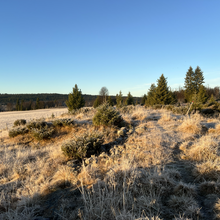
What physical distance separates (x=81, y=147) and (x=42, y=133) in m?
3.76

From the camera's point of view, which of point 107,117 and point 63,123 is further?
point 63,123

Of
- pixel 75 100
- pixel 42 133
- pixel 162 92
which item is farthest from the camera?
pixel 162 92

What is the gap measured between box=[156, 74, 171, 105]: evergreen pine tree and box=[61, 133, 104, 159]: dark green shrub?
74.8ft

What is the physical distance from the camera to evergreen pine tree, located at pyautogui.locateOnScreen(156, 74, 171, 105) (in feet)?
84.3

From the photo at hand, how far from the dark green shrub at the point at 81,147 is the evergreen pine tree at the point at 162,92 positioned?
2280 cm

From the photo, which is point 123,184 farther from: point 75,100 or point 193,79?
point 193,79

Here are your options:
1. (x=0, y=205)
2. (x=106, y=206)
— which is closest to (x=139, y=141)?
(x=106, y=206)

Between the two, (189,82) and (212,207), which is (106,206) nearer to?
(212,207)

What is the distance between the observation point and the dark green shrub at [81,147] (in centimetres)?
442

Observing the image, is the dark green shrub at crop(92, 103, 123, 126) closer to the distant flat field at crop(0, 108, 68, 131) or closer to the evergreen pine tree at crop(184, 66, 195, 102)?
the distant flat field at crop(0, 108, 68, 131)

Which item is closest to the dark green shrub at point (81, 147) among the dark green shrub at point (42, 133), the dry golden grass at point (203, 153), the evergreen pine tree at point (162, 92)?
the dry golden grass at point (203, 153)

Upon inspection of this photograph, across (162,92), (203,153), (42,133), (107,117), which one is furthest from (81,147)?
(162,92)

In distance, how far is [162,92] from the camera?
26.0 metres

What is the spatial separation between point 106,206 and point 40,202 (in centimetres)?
119
